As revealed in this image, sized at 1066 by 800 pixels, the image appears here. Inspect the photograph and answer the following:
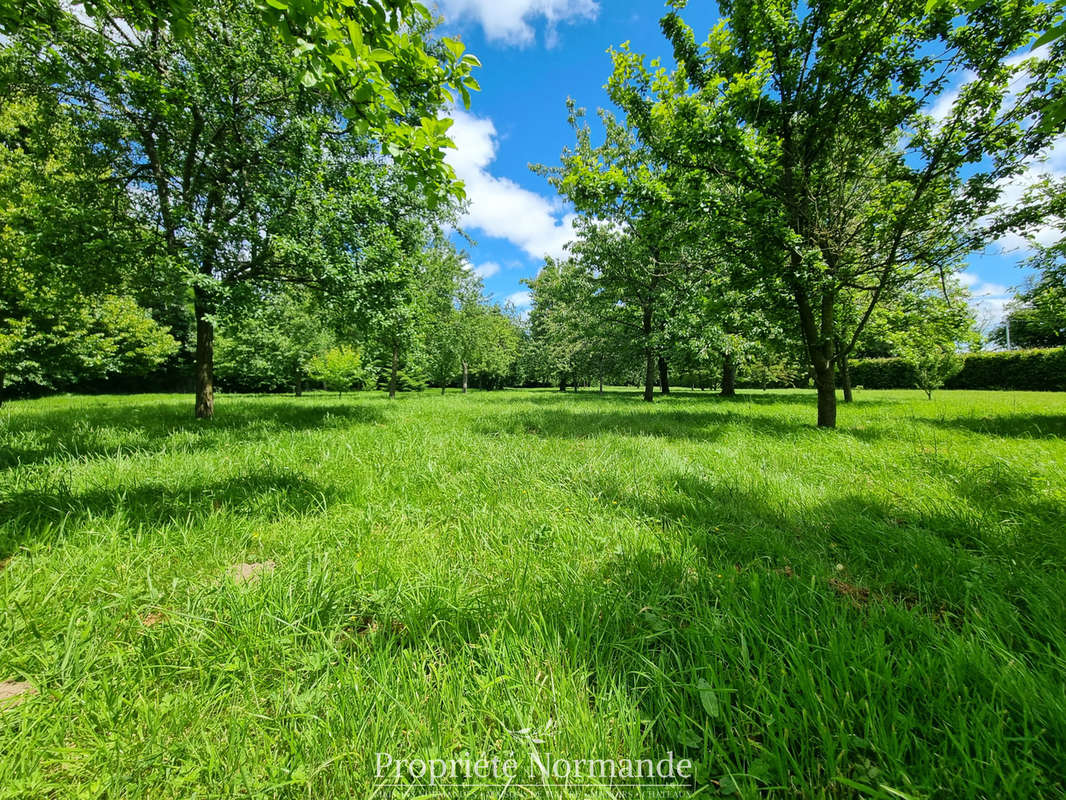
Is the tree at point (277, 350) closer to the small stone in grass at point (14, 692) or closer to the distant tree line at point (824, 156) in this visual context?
the distant tree line at point (824, 156)

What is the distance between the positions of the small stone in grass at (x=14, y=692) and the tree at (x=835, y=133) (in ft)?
27.1

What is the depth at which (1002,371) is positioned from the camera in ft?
76.3

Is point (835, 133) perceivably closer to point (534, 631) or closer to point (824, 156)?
point (824, 156)

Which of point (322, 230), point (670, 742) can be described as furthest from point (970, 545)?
point (322, 230)

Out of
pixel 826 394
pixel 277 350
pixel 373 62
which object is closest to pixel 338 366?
pixel 277 350

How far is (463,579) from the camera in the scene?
7.06 feet

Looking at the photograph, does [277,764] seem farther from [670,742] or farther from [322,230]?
[322,230]

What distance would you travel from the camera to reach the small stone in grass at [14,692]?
1.37 m

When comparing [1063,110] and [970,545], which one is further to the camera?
[970,545]

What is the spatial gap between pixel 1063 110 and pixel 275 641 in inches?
197

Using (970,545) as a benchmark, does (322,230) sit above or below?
above

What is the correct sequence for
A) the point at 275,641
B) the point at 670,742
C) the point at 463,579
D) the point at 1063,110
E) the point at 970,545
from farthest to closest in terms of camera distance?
1. the point at 970,545
2. the point at 463,579
3. the point at 1063,110
4. the point at 275,641
5. the point at 670,742

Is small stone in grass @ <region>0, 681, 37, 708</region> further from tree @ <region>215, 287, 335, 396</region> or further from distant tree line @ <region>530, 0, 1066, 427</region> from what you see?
tree @ <region>215, 287, 335, 396</region>

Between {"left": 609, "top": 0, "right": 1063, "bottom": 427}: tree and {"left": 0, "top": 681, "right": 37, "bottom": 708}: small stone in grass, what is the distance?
27.1ft
